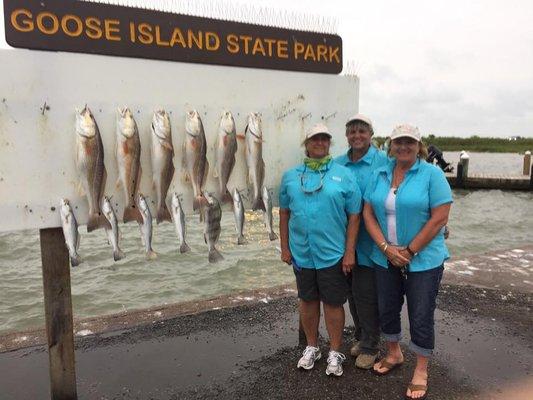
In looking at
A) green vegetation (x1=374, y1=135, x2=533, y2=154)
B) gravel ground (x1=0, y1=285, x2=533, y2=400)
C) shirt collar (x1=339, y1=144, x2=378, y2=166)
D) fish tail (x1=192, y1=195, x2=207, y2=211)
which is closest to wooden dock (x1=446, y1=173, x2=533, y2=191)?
gravel ground (x1=0, y1=285, x2=533, y2=400)

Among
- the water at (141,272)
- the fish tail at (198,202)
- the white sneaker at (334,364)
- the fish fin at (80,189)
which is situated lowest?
the water at (141,272)

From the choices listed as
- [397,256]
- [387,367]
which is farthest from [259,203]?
[387,367]

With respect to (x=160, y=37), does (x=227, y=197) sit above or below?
below

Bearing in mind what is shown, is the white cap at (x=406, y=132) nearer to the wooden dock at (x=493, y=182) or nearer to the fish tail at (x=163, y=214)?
the fish tail at (x=163, y=214)

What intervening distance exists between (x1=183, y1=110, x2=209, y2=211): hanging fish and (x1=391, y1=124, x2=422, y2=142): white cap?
4.62 ft

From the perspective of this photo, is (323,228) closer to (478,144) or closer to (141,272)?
(141,272)

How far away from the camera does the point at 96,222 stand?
336 cm

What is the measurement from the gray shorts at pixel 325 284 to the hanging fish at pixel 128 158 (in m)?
1.41

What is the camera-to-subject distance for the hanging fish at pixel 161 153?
3.47 m

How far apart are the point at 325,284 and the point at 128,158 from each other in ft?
5.74

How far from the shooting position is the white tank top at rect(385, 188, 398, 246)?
3496mm

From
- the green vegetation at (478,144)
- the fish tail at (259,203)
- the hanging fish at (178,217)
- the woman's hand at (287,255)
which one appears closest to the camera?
the hanging fish at (178,217)

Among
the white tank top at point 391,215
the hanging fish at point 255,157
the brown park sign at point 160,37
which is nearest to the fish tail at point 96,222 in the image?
the brown park sign at point 160,37

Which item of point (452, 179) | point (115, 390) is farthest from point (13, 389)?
point (452, 179)
